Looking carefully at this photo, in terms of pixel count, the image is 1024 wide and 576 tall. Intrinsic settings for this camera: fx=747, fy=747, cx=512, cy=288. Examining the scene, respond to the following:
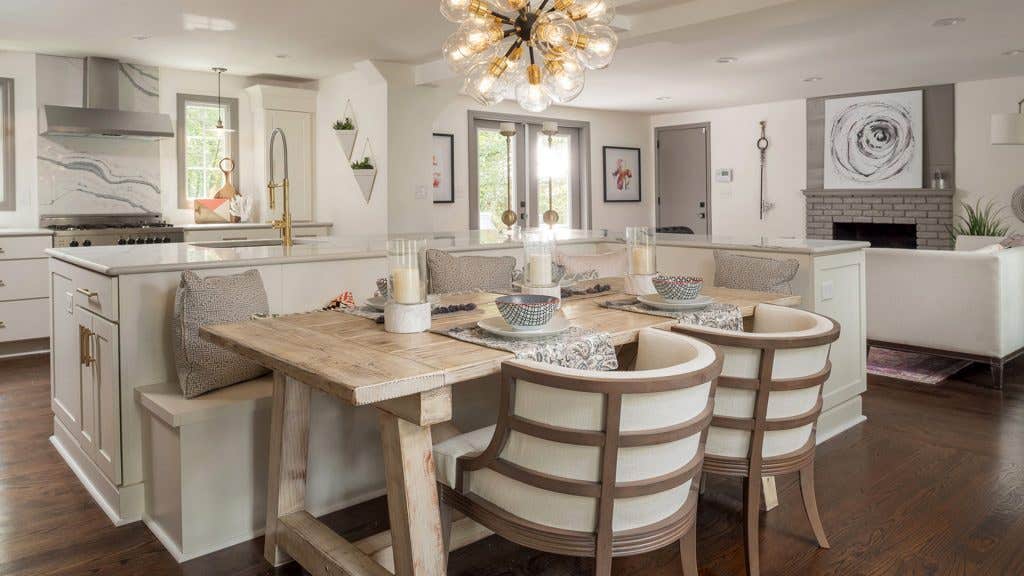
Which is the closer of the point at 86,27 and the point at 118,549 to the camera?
the point at 118,549

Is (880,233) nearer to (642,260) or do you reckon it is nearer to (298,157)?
(298,157)

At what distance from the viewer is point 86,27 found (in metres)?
5.02

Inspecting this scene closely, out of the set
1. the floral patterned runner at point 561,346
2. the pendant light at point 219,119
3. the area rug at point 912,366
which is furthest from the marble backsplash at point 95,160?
the area rug at point 912,366

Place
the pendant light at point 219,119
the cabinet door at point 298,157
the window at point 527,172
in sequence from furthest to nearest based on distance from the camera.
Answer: the window at point 527,172 → the cabinet door at point 298,157 → the pendant light at point 219,119

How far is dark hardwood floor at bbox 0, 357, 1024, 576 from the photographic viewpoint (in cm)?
220

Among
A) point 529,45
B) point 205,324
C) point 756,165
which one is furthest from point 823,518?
point 756,165

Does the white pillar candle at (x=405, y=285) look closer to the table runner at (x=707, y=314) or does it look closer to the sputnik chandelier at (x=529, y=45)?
the table runner at (x=707, y=314)

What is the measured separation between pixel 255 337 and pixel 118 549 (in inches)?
37.4

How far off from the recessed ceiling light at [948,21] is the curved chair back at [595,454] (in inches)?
172

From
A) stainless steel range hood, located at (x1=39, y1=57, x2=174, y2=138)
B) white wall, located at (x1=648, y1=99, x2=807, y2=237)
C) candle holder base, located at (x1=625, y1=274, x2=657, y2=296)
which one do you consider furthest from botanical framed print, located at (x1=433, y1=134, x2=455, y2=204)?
candle holder base, located at (x1=625, y1=274, x2=657, y2=296)

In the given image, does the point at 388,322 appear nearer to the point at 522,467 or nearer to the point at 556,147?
the point at 522,467

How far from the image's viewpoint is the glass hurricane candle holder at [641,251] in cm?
254

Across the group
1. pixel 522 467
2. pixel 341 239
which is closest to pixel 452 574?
pixel 522 467

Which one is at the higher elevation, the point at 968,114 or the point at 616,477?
the point at 968,114
